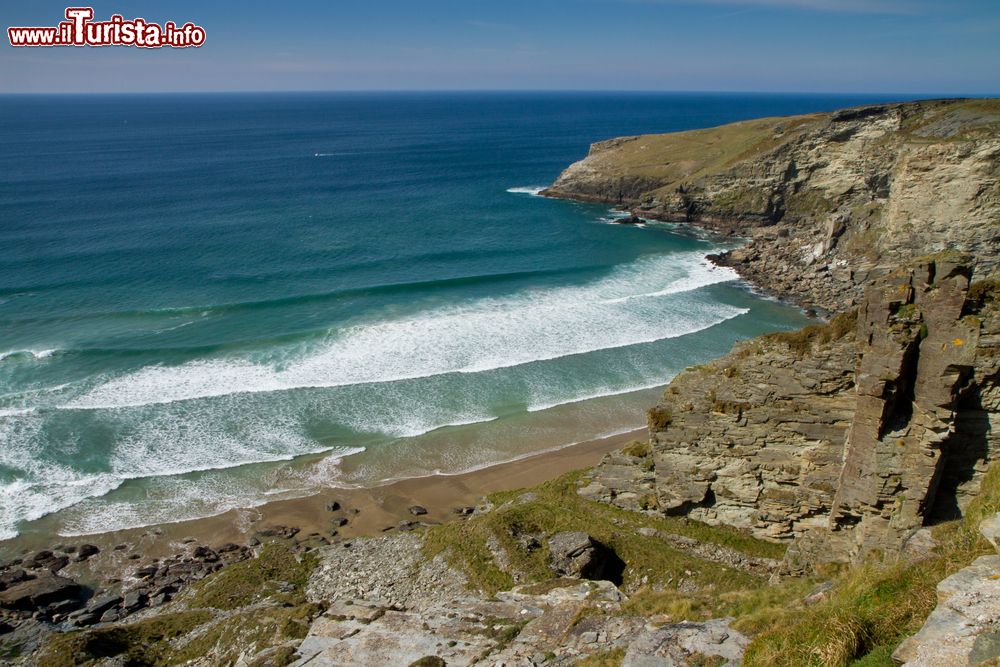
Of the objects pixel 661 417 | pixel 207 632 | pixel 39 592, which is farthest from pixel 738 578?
pixel 39 592

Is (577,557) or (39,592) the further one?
(39,592)

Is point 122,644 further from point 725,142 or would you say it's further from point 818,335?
point 725,142

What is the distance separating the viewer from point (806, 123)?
253ft

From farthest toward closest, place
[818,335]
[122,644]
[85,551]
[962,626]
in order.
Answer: [85,551] → [122,644] → [818,335] → [962,626]

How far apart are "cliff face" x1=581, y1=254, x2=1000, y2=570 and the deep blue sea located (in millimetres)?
15360

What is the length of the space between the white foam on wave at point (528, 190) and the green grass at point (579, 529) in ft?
257

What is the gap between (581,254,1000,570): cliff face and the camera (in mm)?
14477

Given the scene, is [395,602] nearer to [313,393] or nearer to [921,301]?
[921,301]

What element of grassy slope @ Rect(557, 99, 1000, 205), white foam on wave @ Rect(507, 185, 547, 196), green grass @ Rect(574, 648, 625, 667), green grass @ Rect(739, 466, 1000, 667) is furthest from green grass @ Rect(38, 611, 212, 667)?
white foam on wave @ Rect(507, 185, 547, 196)

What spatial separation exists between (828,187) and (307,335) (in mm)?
56223

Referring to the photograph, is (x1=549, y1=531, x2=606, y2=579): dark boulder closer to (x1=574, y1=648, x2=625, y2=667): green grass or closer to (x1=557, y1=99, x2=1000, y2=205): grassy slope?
(x1=574, y1=648, x2=625, y2=667): green grass

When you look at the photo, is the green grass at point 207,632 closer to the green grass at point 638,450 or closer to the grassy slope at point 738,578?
the grassy slope at point 738,578

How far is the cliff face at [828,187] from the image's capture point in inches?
1946

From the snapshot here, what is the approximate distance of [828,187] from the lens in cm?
7038
